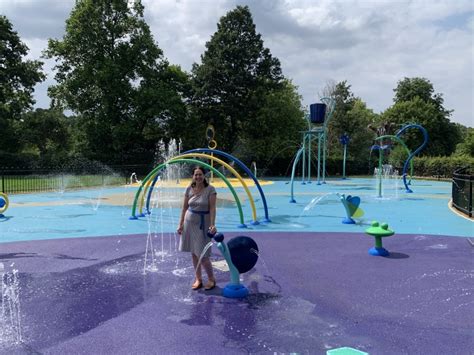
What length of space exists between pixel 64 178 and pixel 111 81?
999 cm

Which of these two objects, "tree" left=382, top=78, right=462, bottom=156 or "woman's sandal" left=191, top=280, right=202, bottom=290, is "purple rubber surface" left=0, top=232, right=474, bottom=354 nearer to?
"woman's sandal" left=191, top=280, right=202, bottom=290

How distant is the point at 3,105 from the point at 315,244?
37.9 meters

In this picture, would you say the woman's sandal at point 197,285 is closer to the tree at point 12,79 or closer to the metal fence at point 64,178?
the metal fence at point 64,178

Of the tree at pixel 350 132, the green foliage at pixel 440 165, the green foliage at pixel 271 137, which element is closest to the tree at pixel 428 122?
the tree at pixel 350 132

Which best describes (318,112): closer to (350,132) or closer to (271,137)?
(271,137)

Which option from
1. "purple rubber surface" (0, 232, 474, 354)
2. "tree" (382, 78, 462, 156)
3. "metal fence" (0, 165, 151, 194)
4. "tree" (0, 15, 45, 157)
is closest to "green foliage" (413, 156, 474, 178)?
"tree" (382, 78, 462, 156)

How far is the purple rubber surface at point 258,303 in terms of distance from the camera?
3.95 meters

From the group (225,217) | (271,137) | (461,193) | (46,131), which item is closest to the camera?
(225,217)

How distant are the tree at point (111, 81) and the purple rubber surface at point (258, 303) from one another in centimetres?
2701

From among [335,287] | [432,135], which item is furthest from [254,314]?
[432,135]

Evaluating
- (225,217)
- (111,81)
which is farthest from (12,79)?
(225,217)

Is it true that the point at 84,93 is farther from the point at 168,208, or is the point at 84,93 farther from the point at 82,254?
the point at 82,254

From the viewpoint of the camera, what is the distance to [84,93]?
34281mm

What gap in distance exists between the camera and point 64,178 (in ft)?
88.2
